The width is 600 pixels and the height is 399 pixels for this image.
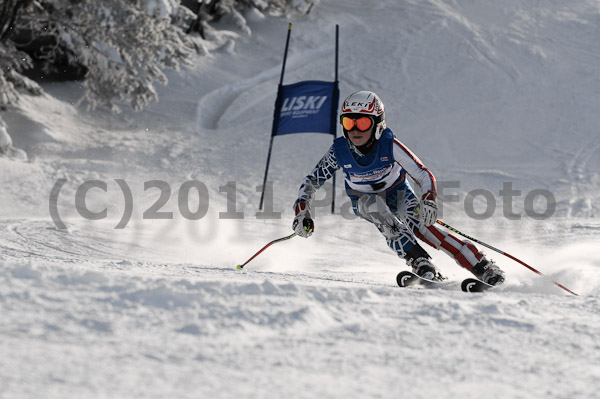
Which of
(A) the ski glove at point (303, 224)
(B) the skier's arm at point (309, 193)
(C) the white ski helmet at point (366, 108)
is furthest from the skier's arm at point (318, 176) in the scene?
(C) the white ski helmet at point (366, 108)

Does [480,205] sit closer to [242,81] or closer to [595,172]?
[595,172]

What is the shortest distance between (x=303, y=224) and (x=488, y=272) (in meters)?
1.44

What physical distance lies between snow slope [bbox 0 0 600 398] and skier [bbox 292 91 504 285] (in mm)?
354

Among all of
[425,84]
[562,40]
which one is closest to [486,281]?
[425,84]

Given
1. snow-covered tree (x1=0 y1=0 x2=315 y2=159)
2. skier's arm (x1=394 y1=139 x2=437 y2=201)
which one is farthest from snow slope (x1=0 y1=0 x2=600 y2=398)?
snow-covered tree (x1=0 y1=0 x2=315 y2=159)

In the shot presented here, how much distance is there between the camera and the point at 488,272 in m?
5.07

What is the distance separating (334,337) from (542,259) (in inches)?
199

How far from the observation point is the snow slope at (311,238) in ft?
7.69

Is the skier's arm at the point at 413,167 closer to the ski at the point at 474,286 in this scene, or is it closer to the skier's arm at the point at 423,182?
the skier's arm at the point at 423,182

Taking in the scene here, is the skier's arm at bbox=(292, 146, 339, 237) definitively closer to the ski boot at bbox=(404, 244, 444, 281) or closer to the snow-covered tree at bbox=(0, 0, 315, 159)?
the ski boot at bbox=(404, 244, 444, 281)

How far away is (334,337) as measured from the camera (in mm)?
2680

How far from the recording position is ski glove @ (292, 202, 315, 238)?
539 cm

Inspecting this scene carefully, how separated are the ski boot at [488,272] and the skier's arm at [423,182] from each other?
1.65 feet

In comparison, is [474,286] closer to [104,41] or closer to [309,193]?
[309,193]
